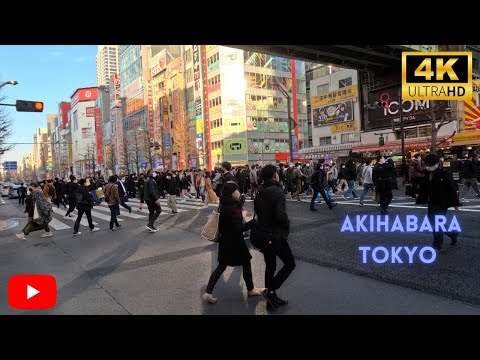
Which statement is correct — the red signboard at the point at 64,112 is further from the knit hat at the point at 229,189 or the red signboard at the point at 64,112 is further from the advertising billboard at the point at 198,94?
the knit hat at the point at 229,189

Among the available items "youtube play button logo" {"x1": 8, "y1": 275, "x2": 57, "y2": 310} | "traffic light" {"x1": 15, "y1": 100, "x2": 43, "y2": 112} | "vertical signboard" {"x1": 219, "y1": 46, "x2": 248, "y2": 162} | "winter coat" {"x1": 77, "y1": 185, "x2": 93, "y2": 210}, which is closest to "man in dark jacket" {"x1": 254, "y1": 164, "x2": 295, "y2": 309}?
"youtube play button logo" {"x1": 8, "y1": 275, "x2": 57, "y2": 310}

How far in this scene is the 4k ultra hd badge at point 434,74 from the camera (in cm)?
487

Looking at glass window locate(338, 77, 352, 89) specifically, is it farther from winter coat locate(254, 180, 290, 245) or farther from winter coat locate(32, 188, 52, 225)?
winter coat locate(254, 180, 290, 245)

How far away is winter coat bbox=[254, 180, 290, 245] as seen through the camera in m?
4.23

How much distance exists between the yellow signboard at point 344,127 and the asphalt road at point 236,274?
32.1 metres

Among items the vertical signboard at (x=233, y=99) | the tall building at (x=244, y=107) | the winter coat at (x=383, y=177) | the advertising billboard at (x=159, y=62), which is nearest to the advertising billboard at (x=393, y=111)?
the winter coat at (x=383, y=177)

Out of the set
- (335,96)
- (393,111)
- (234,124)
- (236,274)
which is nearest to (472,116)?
(393,111)

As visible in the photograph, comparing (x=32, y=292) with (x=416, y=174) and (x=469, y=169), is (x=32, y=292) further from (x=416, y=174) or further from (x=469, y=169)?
(x=469, y=169)

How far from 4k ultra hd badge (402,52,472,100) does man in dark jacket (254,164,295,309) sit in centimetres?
220

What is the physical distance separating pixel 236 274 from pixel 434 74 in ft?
12.9
